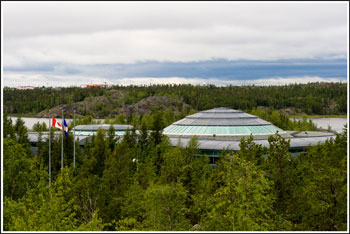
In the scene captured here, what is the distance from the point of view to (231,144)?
5569 cm

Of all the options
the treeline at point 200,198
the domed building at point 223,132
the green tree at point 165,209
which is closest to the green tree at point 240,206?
the treeline at point 200,198

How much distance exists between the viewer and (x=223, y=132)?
209ft

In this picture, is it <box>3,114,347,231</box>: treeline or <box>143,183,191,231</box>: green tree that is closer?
<box>3,114,347,231</box>: treeline

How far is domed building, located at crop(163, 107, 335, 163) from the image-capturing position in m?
56.3

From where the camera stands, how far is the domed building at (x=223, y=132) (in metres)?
56.3

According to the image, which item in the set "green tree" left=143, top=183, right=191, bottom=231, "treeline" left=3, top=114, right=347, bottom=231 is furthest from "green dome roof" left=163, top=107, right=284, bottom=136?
"green tree" left=143, top=183, right=191, bottom=231

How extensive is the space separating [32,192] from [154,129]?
30.6 metres

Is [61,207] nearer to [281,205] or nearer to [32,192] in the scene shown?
[32,192]

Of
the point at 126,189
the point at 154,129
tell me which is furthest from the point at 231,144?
the point at 126,189

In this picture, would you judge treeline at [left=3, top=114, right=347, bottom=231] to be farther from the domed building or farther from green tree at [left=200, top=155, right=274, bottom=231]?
the domed building

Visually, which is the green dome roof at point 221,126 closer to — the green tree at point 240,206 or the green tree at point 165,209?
the green tree at point 165,209

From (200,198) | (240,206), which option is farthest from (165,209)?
(240,206)

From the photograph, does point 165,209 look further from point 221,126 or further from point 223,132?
point 221,126

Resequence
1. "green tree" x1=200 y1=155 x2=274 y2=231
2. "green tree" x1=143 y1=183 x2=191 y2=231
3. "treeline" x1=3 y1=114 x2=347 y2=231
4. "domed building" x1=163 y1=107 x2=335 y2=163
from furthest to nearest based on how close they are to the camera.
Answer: "domed building" x1=163 y1=107 x2=335 y2=163
"green tree" x1=143 y1=183 x2=191 y2=231
"treeline" x1=3 y1=114 x2=347 y2=231
"green tree" x1=200 y1=155 x2=274 y2=231
